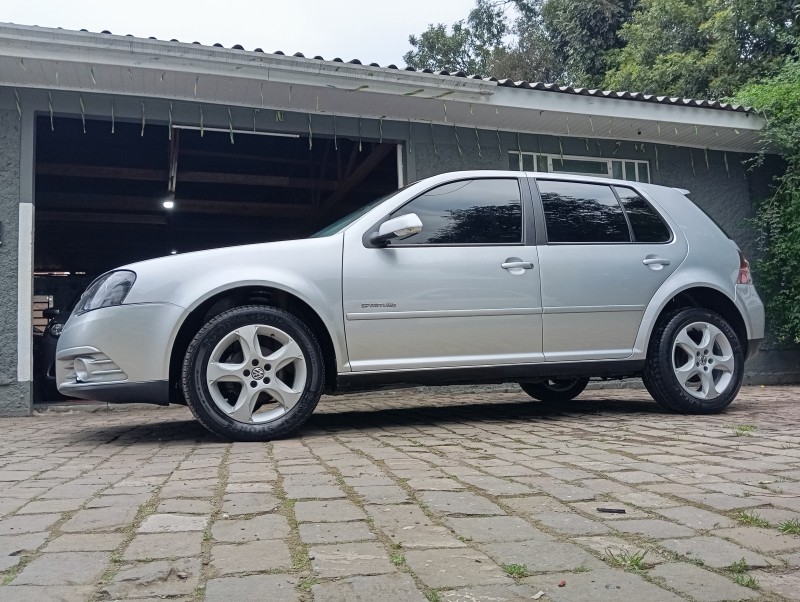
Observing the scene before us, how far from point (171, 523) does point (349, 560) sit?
74 centimetres

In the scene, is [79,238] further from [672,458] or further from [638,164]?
[672,458]

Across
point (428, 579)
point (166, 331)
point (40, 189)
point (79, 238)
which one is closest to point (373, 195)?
point (40, 189)

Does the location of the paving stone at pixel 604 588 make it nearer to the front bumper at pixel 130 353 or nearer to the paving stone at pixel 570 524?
the paving stone at pixel 570 524

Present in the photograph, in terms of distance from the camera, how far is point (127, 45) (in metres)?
6.46

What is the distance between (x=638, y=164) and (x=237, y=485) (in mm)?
7816

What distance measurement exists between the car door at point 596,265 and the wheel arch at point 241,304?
1.47 meters

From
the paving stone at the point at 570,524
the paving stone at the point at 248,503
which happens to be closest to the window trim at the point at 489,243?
the paving stone at the point at 248,503

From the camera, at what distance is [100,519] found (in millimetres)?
2533

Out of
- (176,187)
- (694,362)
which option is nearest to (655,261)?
(694,362)

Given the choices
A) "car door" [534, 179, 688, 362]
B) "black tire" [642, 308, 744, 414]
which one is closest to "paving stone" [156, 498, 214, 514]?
"car door" [534, 179, 688, 362]

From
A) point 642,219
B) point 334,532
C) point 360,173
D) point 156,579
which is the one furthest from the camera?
point 360,173

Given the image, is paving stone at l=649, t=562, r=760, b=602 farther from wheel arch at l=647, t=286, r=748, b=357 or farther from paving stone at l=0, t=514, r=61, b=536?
wheel arch at l=647, t=286, r=748, b=357

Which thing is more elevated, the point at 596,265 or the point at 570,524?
the point at 596,265

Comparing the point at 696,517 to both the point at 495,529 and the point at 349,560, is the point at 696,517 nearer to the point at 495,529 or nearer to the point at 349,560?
the point at 495,529
